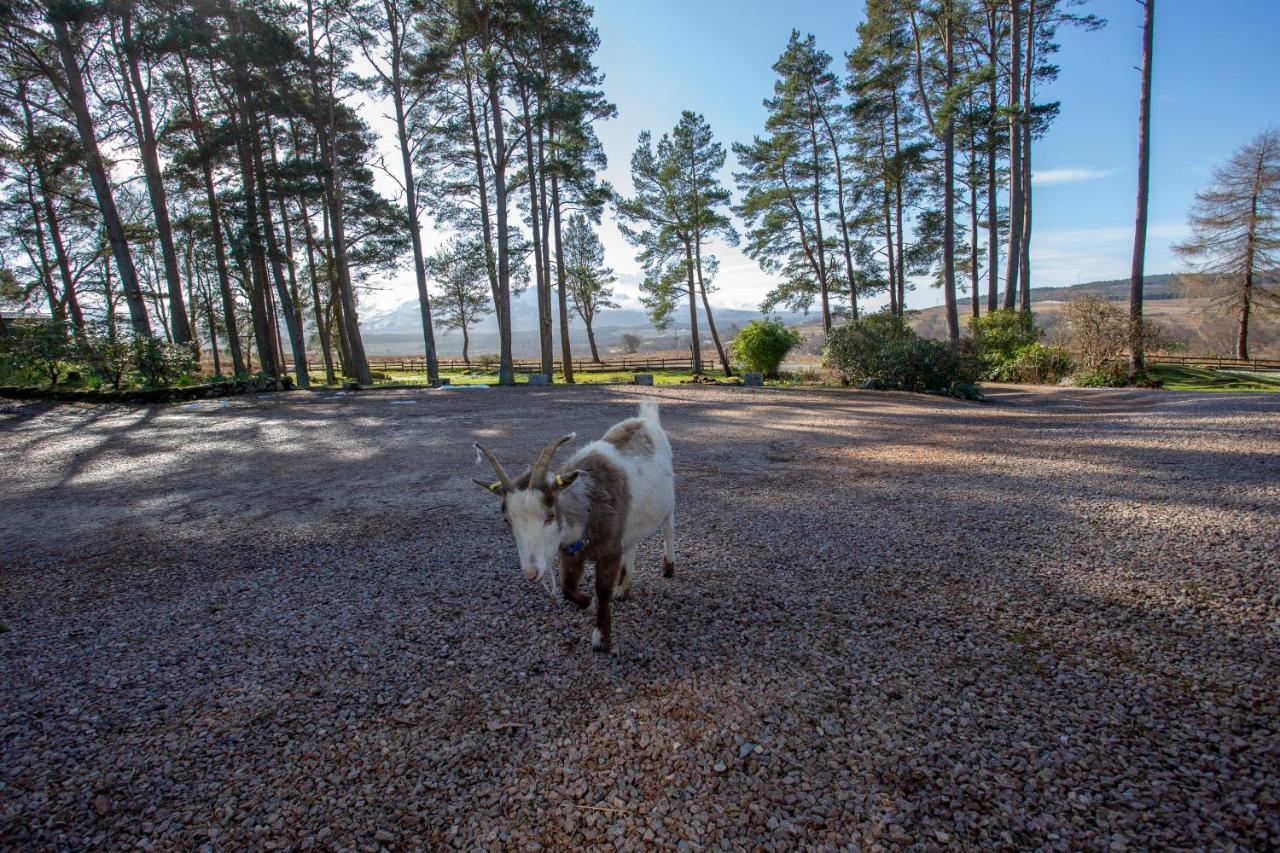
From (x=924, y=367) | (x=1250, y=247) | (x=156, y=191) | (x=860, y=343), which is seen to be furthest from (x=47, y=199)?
(x=1250, y=247)

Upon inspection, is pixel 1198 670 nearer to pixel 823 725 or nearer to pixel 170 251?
pixel 823 725

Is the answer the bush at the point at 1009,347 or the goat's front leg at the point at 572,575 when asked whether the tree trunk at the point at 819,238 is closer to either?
the bush at the point at 1009,347

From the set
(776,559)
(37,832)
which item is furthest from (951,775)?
(37,832)

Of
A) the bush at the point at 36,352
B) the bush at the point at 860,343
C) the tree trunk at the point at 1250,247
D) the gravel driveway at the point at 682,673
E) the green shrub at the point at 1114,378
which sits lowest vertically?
the gravel driveway at the point at 682,673

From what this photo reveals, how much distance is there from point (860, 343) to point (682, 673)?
1951 cm

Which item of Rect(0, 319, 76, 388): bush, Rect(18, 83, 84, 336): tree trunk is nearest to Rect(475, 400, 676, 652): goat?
Rect(0, 319, 76, 388): bush

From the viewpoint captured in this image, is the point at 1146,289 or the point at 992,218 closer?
the point at 992,218

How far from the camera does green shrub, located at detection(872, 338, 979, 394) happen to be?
1753 cm

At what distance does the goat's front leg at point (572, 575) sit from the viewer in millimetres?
3248

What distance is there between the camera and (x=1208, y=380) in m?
19.0

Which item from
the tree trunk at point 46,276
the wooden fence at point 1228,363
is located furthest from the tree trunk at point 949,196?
the tree trunk at point 46,276

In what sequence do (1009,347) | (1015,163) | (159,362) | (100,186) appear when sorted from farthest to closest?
(1015,163) → (1009,347) → (100,186) → (159,362)

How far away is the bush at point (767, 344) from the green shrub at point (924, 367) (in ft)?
26.3

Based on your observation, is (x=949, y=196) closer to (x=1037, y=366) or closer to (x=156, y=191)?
(x=1037, y=366)
